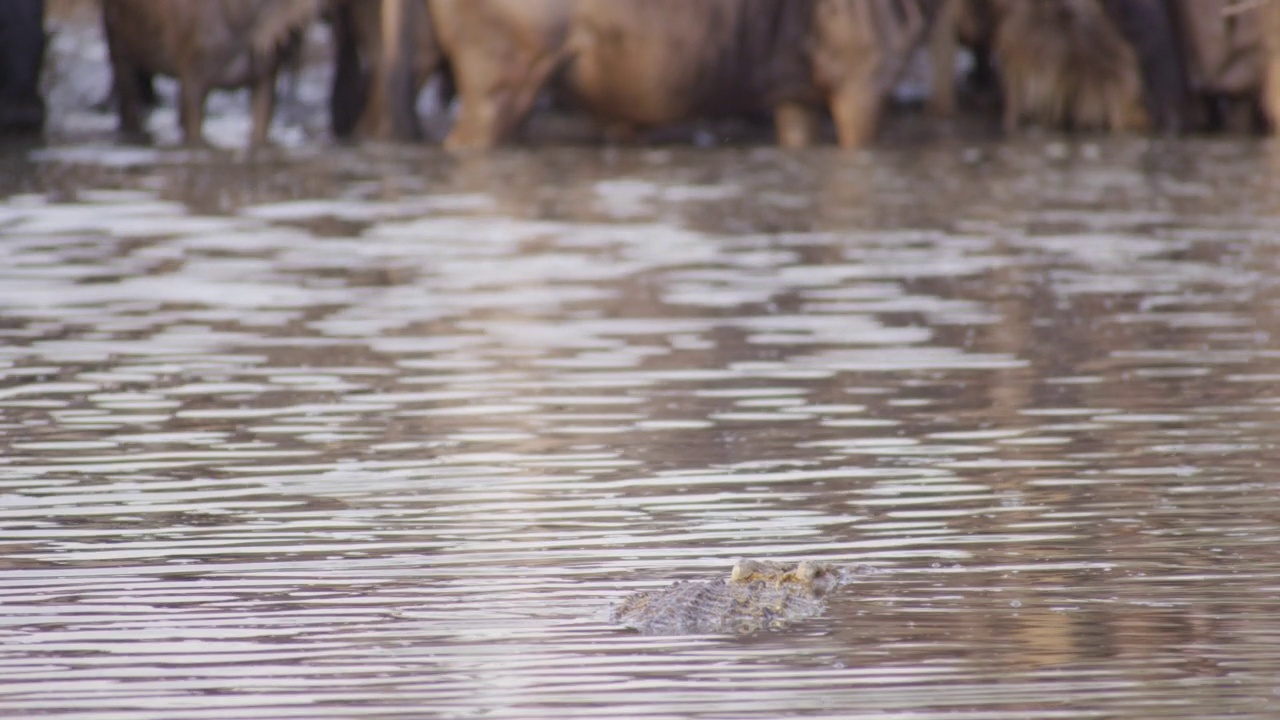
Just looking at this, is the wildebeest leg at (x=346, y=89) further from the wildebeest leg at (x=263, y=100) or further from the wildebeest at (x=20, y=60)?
the wildebeest at (x=20, y=60)

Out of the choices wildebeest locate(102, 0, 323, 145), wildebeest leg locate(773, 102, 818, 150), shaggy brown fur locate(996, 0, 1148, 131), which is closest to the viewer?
wildebeest locate(102, 0, 323, 145)

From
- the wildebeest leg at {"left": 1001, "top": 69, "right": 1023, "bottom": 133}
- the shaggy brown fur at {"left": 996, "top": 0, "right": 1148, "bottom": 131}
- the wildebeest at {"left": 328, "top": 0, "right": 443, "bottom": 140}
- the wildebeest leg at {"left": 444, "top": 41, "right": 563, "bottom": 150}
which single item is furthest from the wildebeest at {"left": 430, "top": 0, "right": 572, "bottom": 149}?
the wildebeest leg at {"left": 1001, "top": 69, "right": 1023, "bottom": 133}

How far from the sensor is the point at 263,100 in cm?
2481

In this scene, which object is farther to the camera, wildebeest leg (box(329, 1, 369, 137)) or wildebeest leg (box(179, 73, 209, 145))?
wildebeest leg (box(329, 1, 369, 137))

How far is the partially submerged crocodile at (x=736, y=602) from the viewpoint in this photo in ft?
16.4

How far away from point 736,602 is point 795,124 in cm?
2030

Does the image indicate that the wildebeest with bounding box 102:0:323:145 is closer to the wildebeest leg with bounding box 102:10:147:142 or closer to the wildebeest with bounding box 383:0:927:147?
the wildebeest leg with bounding box 102:10:147:142

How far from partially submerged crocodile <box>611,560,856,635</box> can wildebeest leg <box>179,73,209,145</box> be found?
20.0 metres

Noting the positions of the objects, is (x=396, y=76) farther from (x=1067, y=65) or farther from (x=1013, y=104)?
(x=1067, y=65)

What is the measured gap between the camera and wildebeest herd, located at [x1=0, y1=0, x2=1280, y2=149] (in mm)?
24016

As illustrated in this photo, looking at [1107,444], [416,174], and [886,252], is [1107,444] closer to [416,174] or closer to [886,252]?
[886,252]

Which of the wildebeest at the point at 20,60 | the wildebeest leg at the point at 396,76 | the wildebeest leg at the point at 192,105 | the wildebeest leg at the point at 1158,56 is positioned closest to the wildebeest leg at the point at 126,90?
the wildebeest leg at the point at 192,105

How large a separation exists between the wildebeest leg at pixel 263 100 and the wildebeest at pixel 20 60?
2.68 m

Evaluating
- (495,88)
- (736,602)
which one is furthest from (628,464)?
(495,88)
